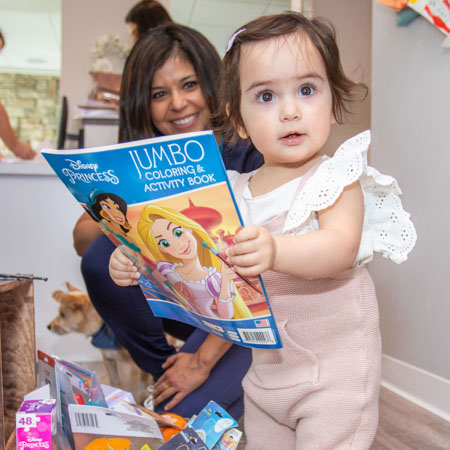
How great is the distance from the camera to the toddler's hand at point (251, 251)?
0.53m

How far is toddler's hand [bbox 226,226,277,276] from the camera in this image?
0.53 meters

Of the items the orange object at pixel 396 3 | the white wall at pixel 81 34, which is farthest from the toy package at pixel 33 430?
the white wall at pixel 81 34

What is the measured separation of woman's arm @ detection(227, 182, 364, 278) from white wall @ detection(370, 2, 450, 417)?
2.37ft

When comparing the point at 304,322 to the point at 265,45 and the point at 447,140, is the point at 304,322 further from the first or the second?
the point at 447,140

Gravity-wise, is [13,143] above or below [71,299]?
above

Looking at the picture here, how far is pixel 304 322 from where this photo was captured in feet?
2.28

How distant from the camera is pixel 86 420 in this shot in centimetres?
74

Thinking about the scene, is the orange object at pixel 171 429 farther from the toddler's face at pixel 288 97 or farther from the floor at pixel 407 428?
the toddler's face at pixel 288 97

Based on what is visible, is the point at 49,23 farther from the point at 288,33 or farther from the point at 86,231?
the point at 288,33

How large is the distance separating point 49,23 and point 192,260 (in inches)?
196

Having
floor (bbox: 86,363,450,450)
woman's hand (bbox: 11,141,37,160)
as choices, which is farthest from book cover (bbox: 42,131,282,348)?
woman's hand (bbox: 11,141,37,160)

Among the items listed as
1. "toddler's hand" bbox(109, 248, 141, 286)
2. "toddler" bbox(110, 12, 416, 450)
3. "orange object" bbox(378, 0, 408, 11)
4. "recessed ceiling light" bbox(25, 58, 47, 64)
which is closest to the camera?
"toddler" bbox(110, 12, 416, 450)

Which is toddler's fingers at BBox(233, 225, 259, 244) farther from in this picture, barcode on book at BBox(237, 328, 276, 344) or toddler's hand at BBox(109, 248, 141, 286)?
toddler's hand at BBox(109, 248, 141, 286)

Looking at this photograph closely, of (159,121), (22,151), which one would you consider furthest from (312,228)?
(22,151)
